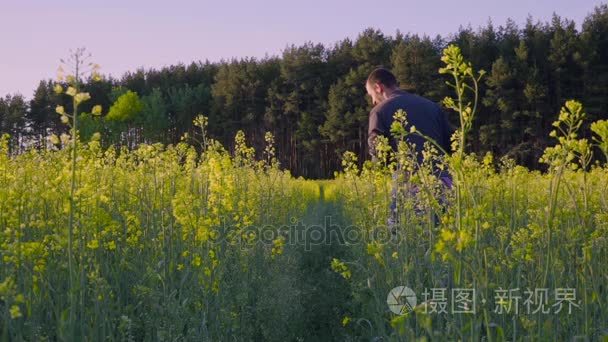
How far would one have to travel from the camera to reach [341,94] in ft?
118

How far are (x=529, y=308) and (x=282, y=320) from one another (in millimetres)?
2155

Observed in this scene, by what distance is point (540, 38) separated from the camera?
32.1m

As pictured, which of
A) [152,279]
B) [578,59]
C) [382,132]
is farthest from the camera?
[578,59]

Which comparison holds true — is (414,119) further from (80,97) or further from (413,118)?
(80,97)

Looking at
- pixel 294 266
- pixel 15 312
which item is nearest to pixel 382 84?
pixel 294 266

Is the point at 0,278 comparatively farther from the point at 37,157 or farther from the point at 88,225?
the point at 37,157

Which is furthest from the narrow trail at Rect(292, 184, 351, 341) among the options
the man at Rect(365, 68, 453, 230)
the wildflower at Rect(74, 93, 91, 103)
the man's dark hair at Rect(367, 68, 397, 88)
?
the wildflower at Rect(74, 93, 91, 103)

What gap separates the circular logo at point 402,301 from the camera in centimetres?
295

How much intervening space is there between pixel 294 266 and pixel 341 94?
1191 inches

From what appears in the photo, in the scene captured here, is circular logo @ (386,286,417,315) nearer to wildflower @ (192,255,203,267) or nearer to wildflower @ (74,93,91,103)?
wildflower @ (192,255,203,267)

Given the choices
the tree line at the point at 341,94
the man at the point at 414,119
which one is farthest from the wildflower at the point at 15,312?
the tree line at the point at 341,94

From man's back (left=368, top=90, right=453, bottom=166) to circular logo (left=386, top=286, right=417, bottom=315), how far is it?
267 cm

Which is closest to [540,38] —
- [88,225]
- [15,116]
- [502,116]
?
[502,116]

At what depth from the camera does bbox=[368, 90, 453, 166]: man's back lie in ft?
18.7
